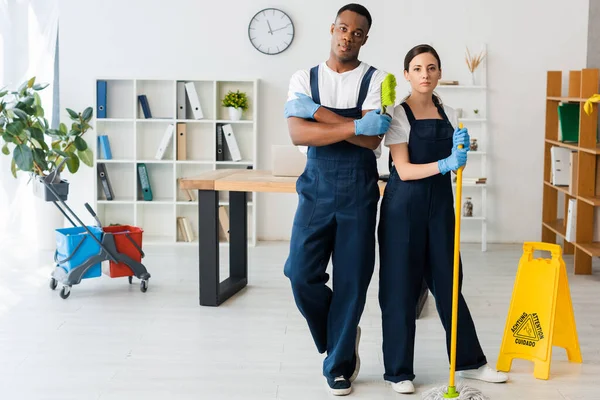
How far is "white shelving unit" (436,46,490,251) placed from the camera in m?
6.96

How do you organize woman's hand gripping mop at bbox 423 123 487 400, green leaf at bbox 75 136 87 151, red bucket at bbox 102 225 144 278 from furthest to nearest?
green leaf at bbox 75 136 87 151
red bucket at bbox 102 225 144 278
woman's hand gripping mop at bbox 423 123 487 400

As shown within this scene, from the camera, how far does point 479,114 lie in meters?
7.09

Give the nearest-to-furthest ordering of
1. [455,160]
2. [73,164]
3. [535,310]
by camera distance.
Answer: [455,160]
[535,310]
[73,164]

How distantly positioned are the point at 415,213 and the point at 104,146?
435 centimetres

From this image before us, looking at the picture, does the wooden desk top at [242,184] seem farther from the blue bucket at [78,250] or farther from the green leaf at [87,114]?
the green leaf at [87,114]

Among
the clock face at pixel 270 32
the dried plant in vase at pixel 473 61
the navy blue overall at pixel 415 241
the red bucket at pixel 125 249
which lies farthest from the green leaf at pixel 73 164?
the navy blue overall at pixel 415 241

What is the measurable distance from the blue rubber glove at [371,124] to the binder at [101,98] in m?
4.32

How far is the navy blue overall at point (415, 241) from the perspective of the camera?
3.37 meters

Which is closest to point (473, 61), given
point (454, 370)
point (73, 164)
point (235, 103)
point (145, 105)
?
point (235, 103)

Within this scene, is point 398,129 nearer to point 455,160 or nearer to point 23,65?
point 455,160

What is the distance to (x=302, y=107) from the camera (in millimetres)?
3285

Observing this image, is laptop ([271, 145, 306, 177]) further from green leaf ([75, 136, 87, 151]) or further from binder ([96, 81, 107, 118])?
binder ([96, 81, 107, 118])

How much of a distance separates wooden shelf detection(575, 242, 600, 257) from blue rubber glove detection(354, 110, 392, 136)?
284cm

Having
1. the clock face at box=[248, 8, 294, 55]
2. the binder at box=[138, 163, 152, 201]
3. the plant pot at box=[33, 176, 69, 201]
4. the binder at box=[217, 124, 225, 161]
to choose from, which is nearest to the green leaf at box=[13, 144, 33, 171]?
the plant pot at box=[33, 176, 69, 201]
